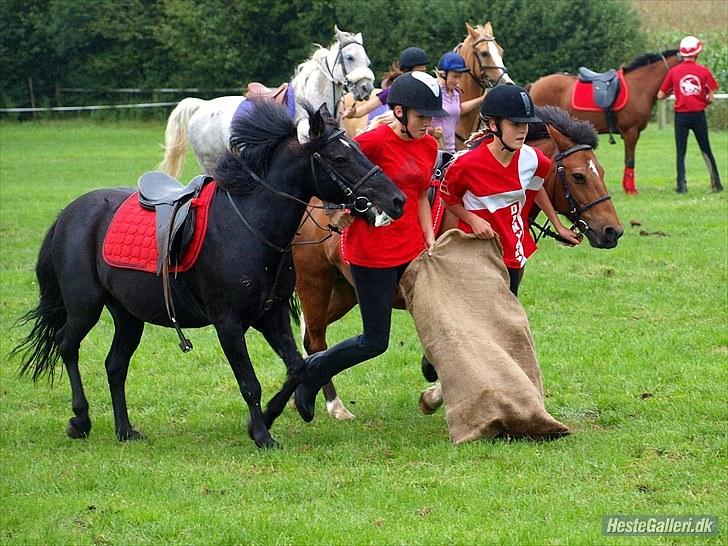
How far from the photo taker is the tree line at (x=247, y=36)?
35.4 meters

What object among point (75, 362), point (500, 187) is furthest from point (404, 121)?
point (75, 362)

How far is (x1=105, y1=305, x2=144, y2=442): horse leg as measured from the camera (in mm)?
7133

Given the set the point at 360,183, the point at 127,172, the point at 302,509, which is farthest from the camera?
the point at 127,172

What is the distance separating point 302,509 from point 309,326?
7.23ft

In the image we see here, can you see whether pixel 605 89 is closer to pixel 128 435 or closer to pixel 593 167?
pixel 593 167

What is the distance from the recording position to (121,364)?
23.9ft

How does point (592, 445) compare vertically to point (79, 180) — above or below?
above

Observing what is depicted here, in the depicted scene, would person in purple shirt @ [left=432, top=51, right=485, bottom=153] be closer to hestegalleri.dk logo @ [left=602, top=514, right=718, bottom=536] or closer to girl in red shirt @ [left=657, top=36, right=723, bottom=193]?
hestegalleri.dk logo @ [left=602, top=514, right=718, bottom=536]

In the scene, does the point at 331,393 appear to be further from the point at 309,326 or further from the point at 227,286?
the point at 227,286

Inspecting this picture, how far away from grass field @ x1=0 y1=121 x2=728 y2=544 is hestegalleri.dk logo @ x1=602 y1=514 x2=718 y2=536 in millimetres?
75

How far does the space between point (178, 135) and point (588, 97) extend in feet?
23.6

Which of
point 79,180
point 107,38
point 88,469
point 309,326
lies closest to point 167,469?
point 88,469

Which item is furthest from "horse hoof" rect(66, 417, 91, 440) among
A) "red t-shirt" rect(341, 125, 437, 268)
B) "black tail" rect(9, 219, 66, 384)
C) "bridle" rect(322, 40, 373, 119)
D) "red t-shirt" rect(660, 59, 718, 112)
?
"red t-shirt" rect(660, 59, 718, 112)

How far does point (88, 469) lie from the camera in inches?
250
